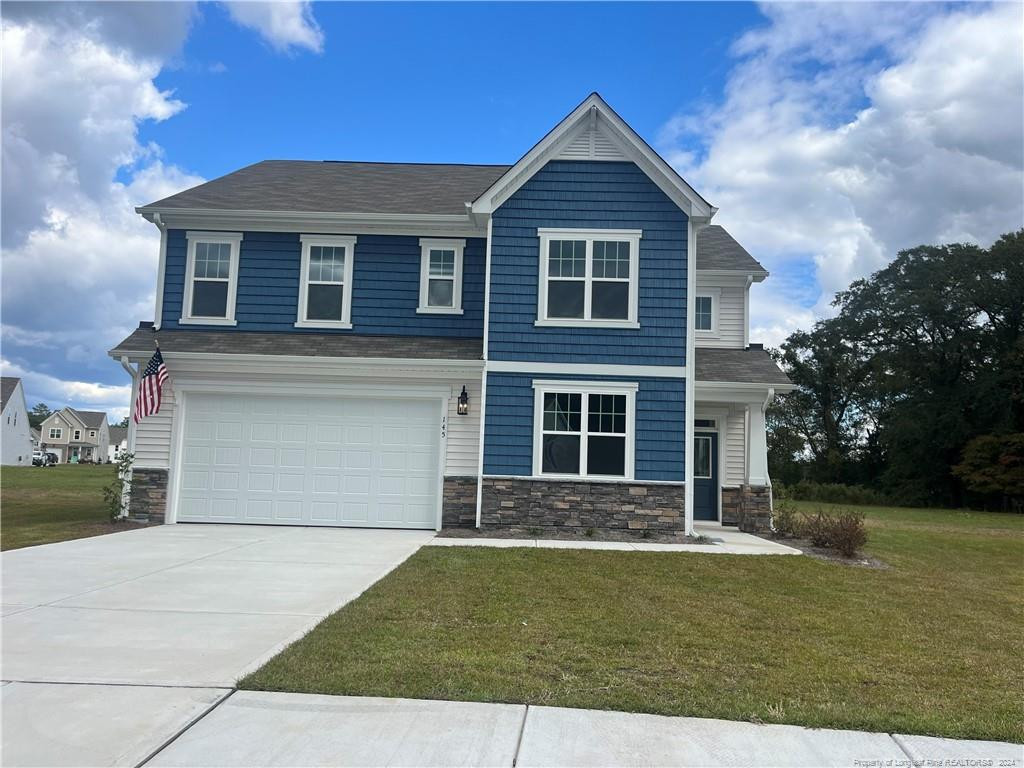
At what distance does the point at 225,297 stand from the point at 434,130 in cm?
569

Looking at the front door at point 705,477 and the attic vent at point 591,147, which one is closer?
the attic vent at point 591,147

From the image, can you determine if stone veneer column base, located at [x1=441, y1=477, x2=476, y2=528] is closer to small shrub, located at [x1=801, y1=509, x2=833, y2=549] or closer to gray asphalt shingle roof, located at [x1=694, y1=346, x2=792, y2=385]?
gray asphalt shingle roof, located at [x1=694, y1=346, x2=792, y2=385]

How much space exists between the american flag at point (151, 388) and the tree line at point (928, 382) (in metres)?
33.3

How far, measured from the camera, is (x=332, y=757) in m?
3.58

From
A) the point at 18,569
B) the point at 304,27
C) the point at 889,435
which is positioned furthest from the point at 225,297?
the point at 889,435

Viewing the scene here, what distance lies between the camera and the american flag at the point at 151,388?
12531 mm

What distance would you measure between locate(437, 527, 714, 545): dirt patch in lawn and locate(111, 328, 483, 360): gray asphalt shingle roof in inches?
119

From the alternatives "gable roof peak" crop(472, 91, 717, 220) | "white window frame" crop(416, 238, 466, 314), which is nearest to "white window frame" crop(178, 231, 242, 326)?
"white window frame" crop(416, 238, 466, 314)

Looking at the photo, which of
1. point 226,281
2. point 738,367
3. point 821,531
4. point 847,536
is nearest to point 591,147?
point 738,367

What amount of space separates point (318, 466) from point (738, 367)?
27.2ft

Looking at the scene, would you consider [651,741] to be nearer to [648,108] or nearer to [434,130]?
[648,108]

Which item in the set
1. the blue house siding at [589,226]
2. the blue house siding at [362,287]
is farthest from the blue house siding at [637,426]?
the blue house siding at [362,287]

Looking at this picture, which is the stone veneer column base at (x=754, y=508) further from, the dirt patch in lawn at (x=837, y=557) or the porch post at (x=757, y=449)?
the dirt patch in lawn at (x=837, y=557)

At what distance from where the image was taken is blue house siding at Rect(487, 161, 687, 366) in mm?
12945
